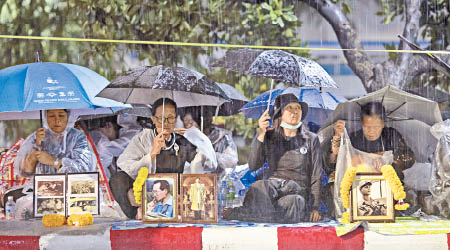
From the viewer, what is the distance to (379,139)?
5.35 meters

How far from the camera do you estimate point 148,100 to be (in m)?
6.06

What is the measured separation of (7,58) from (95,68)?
117 centimetres

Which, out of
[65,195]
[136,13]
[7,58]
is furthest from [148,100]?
[7,58]

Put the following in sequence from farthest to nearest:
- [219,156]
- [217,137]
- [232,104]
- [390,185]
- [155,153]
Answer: [232,104]
[217,137]
[219,156]
[155,153]
[390,185]

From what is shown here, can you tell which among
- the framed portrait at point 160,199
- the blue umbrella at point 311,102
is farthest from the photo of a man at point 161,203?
the blue umbrella at point 311,102

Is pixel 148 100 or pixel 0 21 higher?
pixel 0 21

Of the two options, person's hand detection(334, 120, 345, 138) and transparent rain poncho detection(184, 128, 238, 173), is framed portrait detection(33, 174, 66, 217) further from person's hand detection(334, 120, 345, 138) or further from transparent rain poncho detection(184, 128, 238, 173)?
person's hand detection(334, 120, 345, 138)

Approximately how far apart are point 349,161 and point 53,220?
7.48 ft

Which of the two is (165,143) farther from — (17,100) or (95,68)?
(95,68)

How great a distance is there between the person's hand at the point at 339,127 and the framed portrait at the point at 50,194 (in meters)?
2.23

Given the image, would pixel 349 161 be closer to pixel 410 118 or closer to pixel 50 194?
pixel 410 118

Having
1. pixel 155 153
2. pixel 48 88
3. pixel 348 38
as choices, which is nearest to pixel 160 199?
pixel 155 153

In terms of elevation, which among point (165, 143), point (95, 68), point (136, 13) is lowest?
point (165, 143)

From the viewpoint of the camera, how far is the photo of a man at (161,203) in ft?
16.4
